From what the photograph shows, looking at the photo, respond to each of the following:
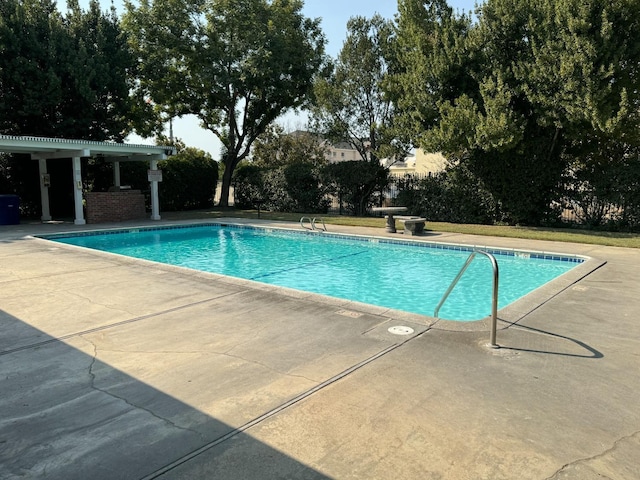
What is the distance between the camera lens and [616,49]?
11562 mm

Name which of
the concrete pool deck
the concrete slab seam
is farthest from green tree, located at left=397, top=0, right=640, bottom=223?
the concrete slab seam

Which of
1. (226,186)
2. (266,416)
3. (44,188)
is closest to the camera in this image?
(266,416)

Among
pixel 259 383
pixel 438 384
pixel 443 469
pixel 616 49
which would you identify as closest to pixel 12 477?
pixel 259 383

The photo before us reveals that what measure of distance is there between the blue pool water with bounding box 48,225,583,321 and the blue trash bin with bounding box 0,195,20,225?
13.2ft

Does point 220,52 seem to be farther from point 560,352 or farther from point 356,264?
point 560,352

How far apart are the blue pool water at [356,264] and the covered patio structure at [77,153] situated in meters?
2.79

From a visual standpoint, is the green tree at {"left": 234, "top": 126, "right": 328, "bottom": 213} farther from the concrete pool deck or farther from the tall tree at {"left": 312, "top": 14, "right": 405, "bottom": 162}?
the concrete pool deck

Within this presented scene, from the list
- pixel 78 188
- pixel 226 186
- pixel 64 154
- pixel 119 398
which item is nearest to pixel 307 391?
pixel 119 398

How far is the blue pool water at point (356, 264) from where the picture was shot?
7.90 metres

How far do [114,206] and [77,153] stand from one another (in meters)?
2.68

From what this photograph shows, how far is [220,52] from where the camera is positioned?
774 inches

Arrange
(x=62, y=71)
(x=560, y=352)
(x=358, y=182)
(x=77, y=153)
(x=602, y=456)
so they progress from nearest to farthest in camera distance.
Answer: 1. (x=602, y=456)
2. (x=560, y=352)
3. (x=77, y=153)
4. (x=62, y=71)
5. (x=358, y=182)

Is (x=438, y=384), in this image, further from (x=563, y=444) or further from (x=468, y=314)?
(x=468, y=314)

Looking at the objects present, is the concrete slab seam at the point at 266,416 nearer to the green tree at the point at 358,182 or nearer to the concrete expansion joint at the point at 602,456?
the concrete expansion joint at the point at 602,456
